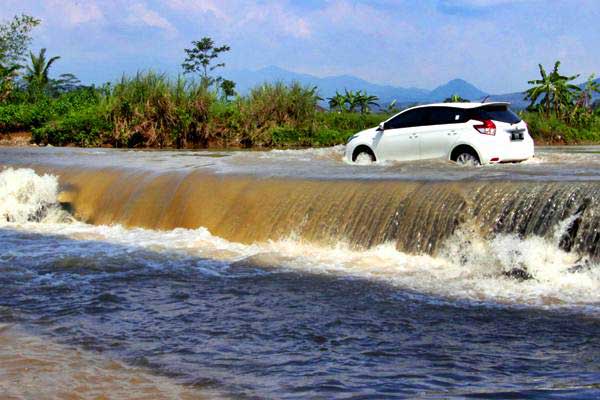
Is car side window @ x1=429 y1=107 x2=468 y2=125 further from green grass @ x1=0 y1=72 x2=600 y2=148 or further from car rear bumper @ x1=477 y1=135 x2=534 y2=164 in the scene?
green grass @ x1=0 y1=72 x2=600 y2=148

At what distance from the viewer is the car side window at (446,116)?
14.1 metres

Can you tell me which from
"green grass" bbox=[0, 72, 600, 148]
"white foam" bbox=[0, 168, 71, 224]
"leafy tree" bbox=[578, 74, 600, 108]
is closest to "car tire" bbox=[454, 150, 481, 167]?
"white foam" bbox=[0, 168, 71, 224]

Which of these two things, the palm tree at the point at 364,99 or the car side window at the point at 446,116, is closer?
the car side window at the point at 446,116

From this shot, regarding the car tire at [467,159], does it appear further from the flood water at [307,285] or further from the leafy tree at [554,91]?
the leafy tree at [554,91]

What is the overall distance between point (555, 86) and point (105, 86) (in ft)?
115

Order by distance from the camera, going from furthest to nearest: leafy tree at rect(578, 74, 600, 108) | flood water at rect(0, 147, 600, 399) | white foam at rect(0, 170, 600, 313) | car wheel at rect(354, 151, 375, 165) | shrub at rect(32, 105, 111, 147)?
leafy tree at rect(578, 74, 600, 108), shrub at rect(32, 105, 111, 147), car wheel at rect(354, 151, 375, 165), white foam at rect(0, 170, 600, 313), flood water at rect(0, 147, 600, 399)

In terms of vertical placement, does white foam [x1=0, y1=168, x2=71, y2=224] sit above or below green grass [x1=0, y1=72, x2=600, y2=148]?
below


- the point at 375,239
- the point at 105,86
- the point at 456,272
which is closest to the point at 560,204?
the point at 456,272

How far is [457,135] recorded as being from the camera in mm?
14062

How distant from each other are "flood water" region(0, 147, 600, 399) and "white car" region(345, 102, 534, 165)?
75 centimetres

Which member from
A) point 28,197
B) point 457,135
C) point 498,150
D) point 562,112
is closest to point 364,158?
point 457,135

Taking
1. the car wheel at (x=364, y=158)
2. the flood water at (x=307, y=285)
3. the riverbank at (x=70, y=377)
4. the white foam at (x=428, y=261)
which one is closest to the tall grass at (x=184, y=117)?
the car wheel at (x=364, y=158)

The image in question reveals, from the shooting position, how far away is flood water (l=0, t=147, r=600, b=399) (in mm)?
4945

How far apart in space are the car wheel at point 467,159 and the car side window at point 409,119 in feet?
3.86
